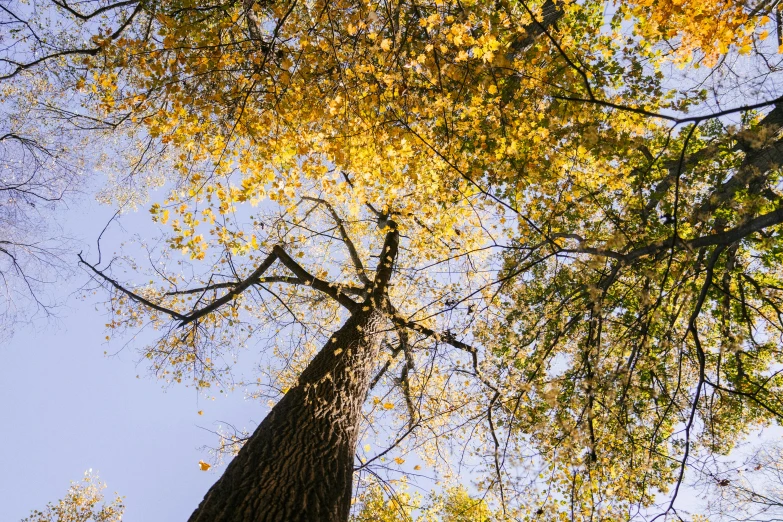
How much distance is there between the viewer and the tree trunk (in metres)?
2.98

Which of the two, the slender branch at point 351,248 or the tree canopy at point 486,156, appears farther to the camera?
the slender branch at point 351,248

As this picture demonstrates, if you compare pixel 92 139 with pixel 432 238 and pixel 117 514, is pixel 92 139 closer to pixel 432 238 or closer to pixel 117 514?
pixel 432 238

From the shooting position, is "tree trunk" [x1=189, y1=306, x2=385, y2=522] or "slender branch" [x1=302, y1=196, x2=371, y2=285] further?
"slender branch" [x1=302, y1=196, x2=371, y2=285]

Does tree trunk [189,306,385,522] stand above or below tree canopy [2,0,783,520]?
below

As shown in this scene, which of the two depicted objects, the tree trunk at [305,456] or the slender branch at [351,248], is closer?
the tree trunk at [305,456]

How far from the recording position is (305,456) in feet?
11.7

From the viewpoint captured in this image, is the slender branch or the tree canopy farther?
the slender branch

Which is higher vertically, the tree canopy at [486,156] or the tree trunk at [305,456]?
the tree canopy at [486,156]

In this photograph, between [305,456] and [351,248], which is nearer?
[305,456]

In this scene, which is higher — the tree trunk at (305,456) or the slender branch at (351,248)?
the slender branch at (351,248)

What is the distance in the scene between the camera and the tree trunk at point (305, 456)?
298 cm

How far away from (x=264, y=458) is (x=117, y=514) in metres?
17.0

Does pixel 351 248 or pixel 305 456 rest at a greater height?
pixel 351 248

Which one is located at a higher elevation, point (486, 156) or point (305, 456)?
point (486, 156)
